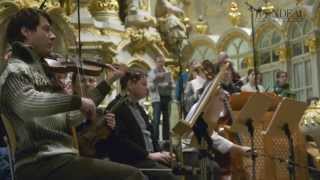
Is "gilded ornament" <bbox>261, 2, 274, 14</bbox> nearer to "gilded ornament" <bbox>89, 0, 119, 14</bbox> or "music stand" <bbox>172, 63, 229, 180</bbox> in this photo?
"gilded ornament" <bbox>89, 0, 119, 14</bbox>

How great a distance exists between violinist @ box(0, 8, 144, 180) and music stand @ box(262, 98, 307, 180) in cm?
228

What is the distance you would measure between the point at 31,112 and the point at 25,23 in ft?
1.96

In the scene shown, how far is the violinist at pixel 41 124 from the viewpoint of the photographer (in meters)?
3.46

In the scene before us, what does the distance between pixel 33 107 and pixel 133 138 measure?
2.40m

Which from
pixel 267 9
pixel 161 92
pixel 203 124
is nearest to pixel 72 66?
pixel 203 124

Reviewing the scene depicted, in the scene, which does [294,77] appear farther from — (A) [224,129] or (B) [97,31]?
(A) [224,129]

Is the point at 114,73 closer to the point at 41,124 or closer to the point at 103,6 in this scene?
the point at 41,124

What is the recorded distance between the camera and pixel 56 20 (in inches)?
482

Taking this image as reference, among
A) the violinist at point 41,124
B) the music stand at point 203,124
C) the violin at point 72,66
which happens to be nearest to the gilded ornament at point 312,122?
the music stand at point 203,124

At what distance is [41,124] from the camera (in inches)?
140

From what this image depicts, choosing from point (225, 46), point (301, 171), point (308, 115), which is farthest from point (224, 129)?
point (225, 46)

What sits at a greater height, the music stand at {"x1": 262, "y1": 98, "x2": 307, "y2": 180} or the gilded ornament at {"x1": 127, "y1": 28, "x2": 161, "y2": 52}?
the gilded ornament at {"x1": 127, "y1": 28, "x2": 161, "y2": 52}

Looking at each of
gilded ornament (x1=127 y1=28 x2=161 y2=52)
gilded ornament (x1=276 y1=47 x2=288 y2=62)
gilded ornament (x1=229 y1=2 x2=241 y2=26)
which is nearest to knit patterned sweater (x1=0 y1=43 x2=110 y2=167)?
gilded ornament (x1=127 y1=28 x2=161 y2=52)

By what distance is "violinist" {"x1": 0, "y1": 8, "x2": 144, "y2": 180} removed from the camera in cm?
346
